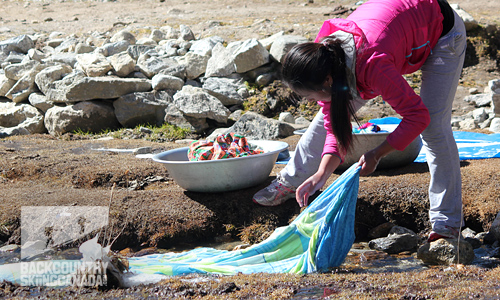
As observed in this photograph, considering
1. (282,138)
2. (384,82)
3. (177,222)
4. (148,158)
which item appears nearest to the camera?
(384,82)

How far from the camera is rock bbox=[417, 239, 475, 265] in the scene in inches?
96.1

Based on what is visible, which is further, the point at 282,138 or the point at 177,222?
the point at 282,138

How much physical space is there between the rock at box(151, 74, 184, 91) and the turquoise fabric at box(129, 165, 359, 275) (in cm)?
535

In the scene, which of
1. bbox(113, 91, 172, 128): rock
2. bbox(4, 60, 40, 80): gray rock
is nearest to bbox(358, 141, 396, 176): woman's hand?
bbox(113, 91, 172, 128): rock

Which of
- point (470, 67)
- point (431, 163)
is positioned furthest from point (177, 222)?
point (470, 67)

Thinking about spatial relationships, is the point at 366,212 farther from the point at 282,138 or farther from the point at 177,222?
Result: the point at 282,138

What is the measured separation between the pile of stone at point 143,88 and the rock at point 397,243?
11.8 feet

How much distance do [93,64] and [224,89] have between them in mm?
2544

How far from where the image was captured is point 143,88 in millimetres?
7660

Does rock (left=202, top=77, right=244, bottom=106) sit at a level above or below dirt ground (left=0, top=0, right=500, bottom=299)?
below

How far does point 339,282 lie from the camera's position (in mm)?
2115

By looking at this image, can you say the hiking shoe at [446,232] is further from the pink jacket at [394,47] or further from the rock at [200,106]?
the rock at [200,106]

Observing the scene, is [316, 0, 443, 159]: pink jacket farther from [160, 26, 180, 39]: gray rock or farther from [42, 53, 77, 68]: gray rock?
[160, 26, 180, 39]: gray rock

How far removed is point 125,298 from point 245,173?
1437 mm
